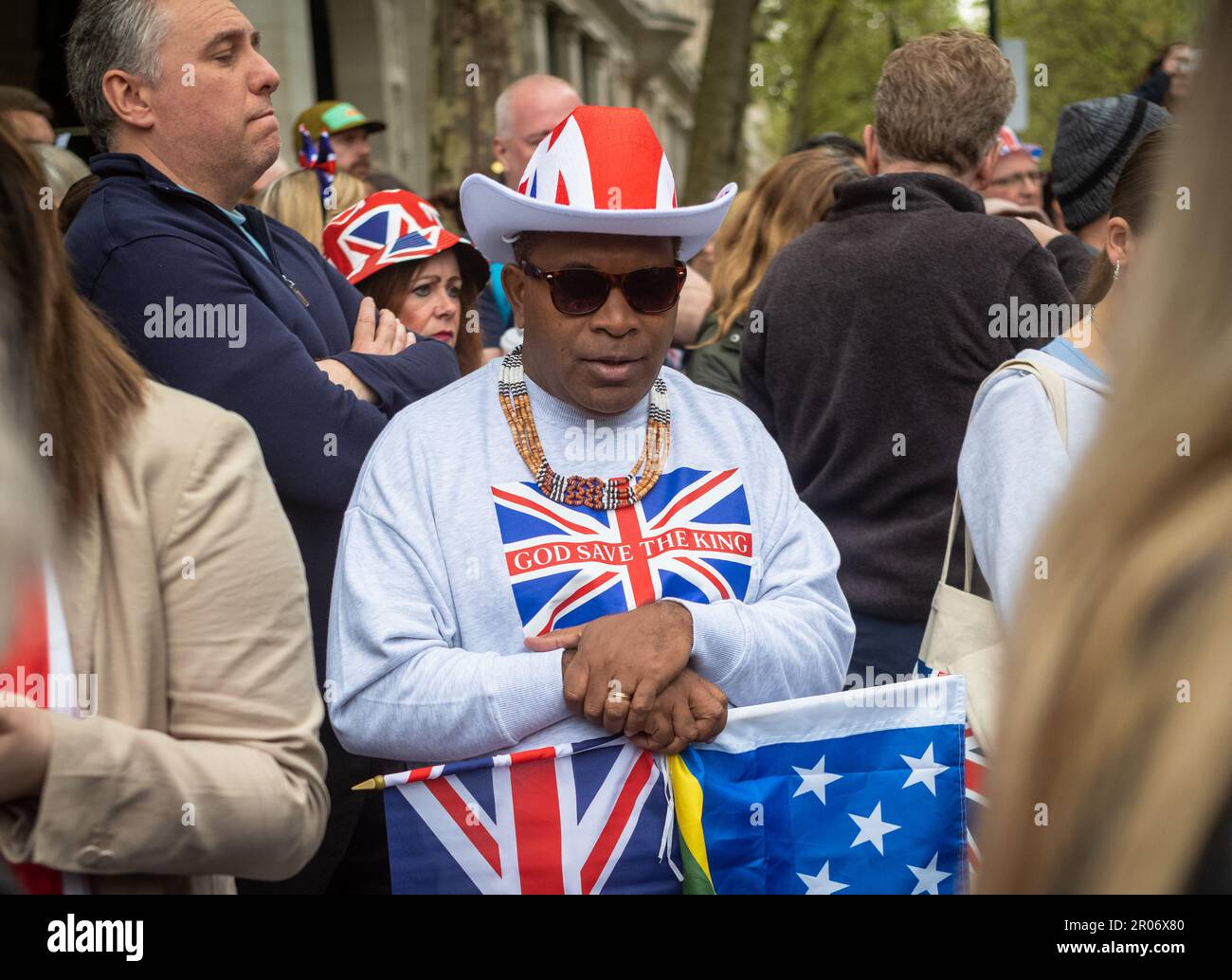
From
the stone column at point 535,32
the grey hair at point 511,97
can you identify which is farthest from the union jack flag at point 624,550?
the stone column at point 535,32

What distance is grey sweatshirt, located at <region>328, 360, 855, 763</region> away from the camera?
2.49 m

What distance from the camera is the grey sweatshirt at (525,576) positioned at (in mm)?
2490

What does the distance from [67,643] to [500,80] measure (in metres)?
9.33

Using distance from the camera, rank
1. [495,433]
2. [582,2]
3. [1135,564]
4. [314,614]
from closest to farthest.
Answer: [1135,564] → [495,433] → [314,614] → [582,2]

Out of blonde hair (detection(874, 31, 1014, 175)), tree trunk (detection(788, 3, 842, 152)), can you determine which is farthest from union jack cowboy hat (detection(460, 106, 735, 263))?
tree trunk (detection(788, 3, 842, 152))

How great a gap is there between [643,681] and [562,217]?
89cm

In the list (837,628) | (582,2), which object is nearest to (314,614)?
(837,628)

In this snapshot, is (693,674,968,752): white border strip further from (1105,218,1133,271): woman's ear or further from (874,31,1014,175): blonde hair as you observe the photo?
(874,31,1014,175): blonde hair

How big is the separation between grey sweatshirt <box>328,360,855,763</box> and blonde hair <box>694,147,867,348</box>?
2.20 metres

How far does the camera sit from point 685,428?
9.21 ft

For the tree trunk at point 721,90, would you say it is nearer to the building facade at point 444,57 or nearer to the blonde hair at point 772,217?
the building facade at point 444,57

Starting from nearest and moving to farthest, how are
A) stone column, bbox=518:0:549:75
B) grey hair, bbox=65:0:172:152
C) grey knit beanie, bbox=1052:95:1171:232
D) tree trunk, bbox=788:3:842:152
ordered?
grey hair, bbox=65:0:172:152
grey knit beanie, bbox=1052:95:1171:232
stone column, bbox=518:0:549:75
tree trunk, bbox=788:3:842:152

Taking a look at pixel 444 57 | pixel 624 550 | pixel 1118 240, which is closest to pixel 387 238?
pixel 624 550

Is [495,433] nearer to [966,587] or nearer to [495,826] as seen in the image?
[495,826]
